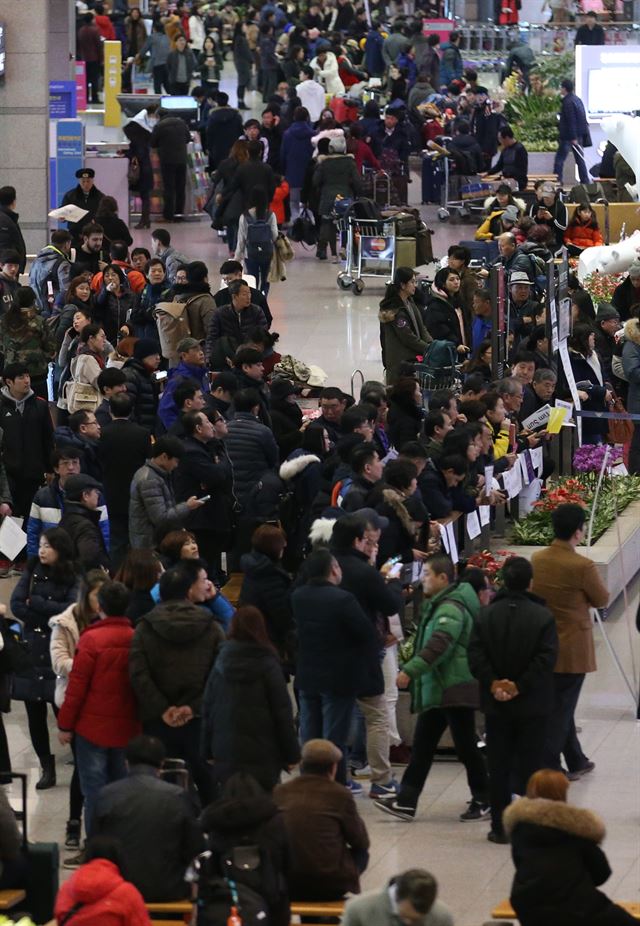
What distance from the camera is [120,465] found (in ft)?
42.1

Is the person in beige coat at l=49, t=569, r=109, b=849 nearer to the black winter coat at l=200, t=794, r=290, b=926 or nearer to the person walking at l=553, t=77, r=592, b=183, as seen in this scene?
the black winter coat at l=200, t=794, r=290, b=926

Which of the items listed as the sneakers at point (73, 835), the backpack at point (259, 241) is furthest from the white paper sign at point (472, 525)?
the backpack at point (259, 241)

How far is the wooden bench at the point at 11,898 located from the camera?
27.7 feet

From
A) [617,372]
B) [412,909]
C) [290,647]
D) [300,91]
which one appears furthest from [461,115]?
[412,909]

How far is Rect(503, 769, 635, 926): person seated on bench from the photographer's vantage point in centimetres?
767

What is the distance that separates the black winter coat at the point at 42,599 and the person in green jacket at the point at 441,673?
168 cm

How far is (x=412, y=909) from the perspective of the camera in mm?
6895

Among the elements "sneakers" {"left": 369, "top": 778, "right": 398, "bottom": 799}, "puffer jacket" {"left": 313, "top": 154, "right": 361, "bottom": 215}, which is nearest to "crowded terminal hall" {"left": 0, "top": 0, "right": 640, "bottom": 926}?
"sneakers" {"left": 369, "top": 778, "right": 398, "bottom": 799}

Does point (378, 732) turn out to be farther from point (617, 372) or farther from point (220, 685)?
point (617, 372)

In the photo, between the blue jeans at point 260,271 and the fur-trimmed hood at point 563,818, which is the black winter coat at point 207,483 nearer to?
the fur-trimmed hood at point 563,818

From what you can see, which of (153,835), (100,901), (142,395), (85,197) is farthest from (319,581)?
(85,197)

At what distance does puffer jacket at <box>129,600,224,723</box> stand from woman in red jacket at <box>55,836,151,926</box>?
1910mm

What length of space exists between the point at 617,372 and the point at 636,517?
246 centimetres

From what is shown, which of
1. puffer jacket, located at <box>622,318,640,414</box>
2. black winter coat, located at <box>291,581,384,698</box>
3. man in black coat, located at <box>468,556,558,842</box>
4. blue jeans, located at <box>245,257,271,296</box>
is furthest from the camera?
blue jeans, located at <box>245,257,271,296</box>
